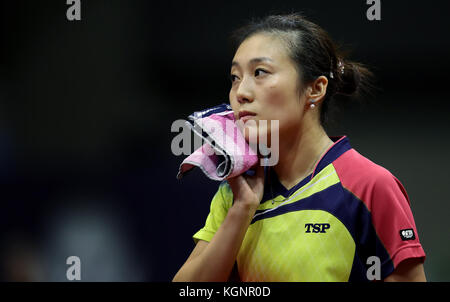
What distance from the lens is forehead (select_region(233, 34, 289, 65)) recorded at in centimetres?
149

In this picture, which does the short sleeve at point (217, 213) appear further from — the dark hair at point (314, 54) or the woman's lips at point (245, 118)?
the dark hair at point (314, 54)

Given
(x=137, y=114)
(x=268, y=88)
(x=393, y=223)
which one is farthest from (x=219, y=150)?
(x=137, y=114)

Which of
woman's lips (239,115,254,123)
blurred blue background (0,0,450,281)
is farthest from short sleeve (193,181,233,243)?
blurred blue background (0,0,450,281)

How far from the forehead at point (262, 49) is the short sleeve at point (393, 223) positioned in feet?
1.48

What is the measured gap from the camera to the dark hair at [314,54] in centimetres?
152

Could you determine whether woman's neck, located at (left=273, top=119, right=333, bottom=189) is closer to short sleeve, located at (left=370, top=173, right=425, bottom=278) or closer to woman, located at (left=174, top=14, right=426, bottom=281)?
woman, located at (left=174, top=14, right=426, bottom=281)

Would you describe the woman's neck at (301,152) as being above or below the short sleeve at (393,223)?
above

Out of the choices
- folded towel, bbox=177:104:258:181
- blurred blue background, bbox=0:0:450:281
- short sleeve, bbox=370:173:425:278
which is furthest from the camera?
blurred blue background, bbox=0:0:450:281

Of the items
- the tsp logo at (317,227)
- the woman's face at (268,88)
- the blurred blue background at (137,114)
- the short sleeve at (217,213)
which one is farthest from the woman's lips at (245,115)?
the blurred blue background at (137,114)

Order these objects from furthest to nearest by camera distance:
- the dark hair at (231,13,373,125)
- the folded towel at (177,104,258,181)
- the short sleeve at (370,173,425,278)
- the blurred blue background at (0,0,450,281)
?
the blurred blue background at (0,0,450,281)
the dark hair at (231,13,373,125)
the folded towel at (177,104,258,181)
the short sleeve at (370,173,425,278)

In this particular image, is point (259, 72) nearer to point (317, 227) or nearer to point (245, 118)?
point (245, 118)

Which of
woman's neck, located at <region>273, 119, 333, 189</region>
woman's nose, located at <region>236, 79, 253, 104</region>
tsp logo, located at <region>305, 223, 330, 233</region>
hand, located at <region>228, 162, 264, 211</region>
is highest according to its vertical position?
woman's nose, located at <region>236, 79, 253, 104</region>

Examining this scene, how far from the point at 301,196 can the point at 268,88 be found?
0.32 metres

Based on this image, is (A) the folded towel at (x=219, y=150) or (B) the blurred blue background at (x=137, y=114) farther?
(B) the blurred blue background at (x=137, y=114)
